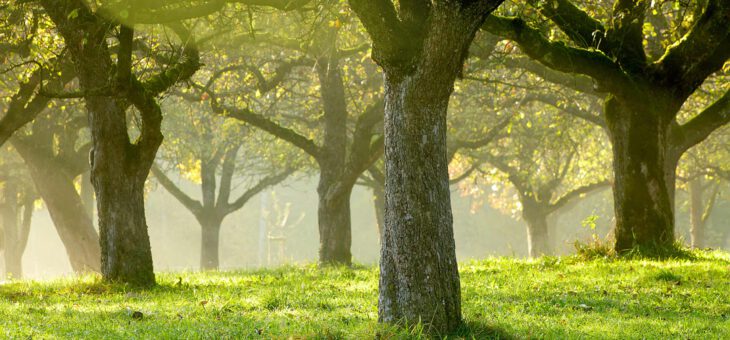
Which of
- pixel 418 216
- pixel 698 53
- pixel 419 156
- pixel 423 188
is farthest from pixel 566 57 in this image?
pixel 418 216

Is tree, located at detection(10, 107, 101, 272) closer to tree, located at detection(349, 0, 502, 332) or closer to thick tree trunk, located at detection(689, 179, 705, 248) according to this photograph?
tree, located at detection(349, 0, 502, 332)

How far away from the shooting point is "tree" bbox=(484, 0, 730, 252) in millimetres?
13617

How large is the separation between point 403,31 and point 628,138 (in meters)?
7.98

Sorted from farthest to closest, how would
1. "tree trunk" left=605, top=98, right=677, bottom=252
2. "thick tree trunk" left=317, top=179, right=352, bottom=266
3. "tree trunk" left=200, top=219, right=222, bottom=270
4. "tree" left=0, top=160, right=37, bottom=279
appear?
"tree" left=0, top=160, right=37, bottom=279 < "tree trunk" left=200, top=219, right=222, bottom=270 < "thick tree trunk" left=317, top=179, right=352, bottom=266 < "tree trunk" left=605, top=98, right=677, bottom=252

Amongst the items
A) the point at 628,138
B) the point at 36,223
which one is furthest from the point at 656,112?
the point at 36,223

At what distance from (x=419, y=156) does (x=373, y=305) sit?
A: 322cm

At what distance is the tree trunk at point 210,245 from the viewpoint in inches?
1313

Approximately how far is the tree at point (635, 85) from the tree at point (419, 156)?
19.7 ft

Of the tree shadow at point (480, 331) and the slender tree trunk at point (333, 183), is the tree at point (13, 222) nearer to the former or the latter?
the slender tree trunk at point (333, 183)

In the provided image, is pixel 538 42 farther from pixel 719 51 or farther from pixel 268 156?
pixel 268 156

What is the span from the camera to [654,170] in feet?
46.6

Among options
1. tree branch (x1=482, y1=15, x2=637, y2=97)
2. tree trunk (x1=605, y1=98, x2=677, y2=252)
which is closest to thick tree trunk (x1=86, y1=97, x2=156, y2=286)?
tree branch (x1=482, y1=15, x2=637, y2=97)

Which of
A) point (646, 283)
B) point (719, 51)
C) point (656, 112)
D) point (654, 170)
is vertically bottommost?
point (646, 283)

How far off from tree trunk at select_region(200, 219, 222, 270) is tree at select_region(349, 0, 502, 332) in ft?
86.4
